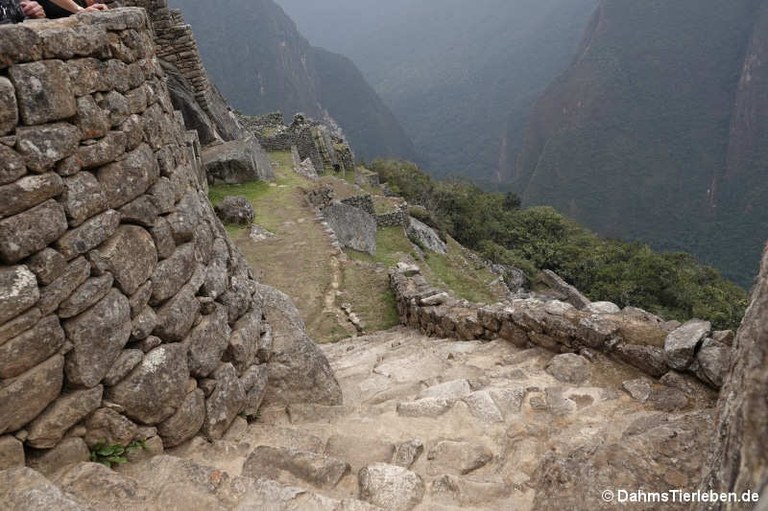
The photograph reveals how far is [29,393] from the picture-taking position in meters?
2.99

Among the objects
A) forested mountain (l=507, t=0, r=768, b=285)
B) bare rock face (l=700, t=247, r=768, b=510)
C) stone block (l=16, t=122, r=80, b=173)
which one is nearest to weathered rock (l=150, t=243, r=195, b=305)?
stone block (l=16, t=122, r=80, b=173)

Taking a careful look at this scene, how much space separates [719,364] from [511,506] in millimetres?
2097

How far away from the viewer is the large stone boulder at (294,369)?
16.0 ft

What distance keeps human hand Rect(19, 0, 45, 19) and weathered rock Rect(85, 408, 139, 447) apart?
296cm

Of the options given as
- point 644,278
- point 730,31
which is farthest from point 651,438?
point 730,31

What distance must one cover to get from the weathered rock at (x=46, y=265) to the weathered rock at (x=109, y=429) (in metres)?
0.93

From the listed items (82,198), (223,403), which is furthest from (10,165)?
(223,403)

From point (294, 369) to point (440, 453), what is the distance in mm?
1650

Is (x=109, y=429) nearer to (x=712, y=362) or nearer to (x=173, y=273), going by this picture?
(x=173, y=273)

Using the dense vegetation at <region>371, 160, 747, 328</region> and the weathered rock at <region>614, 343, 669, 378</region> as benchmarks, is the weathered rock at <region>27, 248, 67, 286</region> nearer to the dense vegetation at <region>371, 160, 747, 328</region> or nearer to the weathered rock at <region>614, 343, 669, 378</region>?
the weathered rock at <region>614, 343, 669, 378</region>

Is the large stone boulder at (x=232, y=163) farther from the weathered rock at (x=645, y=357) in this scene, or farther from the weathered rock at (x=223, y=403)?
the weathered rock at (x=645, y=357)

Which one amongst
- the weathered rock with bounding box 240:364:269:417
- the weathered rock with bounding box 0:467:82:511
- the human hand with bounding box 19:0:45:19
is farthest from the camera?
the weathered rock with bounding box 240:364:269:417

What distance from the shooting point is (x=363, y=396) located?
5.47m

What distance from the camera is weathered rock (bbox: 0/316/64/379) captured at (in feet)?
9.46
